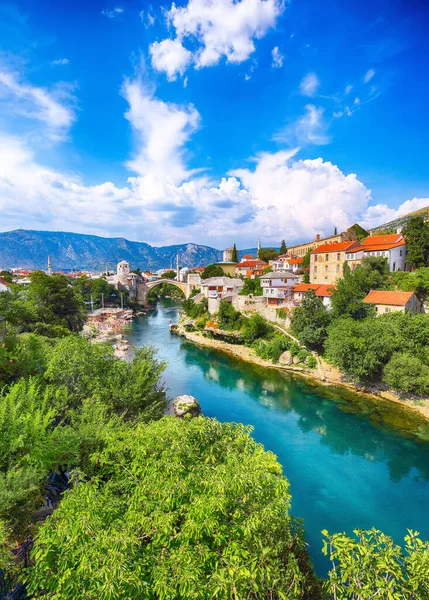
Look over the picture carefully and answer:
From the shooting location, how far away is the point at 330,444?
12.9 metres

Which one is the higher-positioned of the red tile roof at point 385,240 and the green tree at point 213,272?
the red tile roof at point 385,240

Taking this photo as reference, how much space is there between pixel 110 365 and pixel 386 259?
2279 cm

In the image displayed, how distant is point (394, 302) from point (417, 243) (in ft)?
24.9

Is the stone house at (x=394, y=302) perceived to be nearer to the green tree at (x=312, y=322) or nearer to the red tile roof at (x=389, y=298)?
the red tile roof at (x=389, y=298)

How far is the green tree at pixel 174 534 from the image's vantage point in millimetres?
3119

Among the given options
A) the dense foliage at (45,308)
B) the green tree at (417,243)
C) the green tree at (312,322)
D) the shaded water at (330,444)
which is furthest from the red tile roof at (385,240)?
the dense foliage at (45,308)

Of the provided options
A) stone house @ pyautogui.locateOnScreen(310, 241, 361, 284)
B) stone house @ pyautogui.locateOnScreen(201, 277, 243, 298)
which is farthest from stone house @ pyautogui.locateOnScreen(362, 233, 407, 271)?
stone house @ pyautogui.locateOnScreen(201, 277, 243, 298)

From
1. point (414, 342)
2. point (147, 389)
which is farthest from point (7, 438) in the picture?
point (414, 342)

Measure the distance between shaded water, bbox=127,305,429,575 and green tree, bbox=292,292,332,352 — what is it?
3300 mm

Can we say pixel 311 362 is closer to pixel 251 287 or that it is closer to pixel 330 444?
pixel 330 444

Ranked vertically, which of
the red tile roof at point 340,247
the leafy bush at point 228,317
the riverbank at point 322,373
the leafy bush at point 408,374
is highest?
the red tile roof at point 340,247

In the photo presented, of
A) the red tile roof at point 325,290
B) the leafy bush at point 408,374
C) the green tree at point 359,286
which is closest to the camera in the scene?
the leafy bush at point 408,374

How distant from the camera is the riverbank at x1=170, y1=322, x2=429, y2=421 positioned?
14959mm

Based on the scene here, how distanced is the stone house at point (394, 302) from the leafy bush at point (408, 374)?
4.38 m
